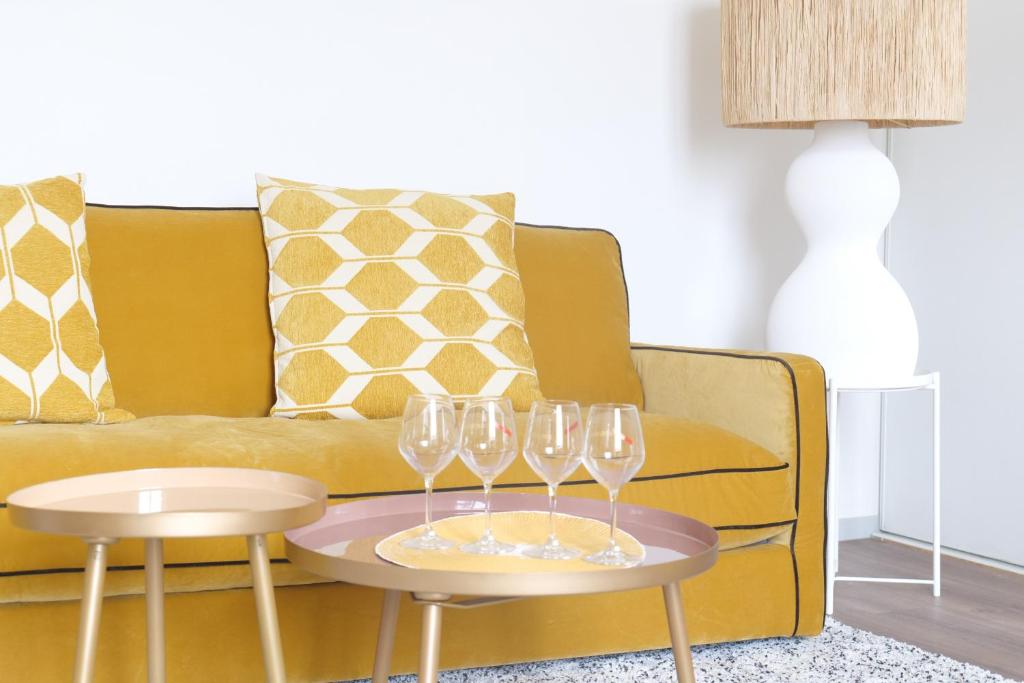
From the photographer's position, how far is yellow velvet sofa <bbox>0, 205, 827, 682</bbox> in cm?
185

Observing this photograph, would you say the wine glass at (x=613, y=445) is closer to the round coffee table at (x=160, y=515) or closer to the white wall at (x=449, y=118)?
the round coffee table at (x=160, y=515)

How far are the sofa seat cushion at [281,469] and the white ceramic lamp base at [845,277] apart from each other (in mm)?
656

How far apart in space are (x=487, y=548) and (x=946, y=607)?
1.72m

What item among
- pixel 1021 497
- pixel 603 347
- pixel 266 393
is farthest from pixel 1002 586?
pixel 266 393

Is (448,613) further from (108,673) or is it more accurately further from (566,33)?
(566,33)

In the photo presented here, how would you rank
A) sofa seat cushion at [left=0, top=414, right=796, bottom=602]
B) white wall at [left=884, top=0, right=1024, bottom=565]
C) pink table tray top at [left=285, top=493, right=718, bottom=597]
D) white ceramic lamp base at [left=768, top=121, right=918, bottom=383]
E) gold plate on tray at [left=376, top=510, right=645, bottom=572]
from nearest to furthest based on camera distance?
pink table tray top at [left=285, top=493, right=718, bottom=597], gold plate on tray at [left=376, top=510, right=645, bottom=572], sofa seat cushion at [left=0, top=414, right=796, bottom=602], white ceramic lamp base at [left=768, top=121, right=918, bottom=383], white wall at [left=884, top=0, right=1024, bottom=565]

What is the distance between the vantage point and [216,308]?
8.17 ft

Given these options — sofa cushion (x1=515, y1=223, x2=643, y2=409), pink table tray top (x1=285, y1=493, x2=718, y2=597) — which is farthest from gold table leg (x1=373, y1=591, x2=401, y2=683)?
sofa cushion (x1=515, y1=223, x2=643, y2=409)

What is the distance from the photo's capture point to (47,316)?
2207 millimetres

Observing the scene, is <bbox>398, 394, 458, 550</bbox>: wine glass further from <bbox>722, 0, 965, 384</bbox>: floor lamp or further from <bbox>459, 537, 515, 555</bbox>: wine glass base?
<bbox>722, 0, 965, 384</bbox>: floor lamp

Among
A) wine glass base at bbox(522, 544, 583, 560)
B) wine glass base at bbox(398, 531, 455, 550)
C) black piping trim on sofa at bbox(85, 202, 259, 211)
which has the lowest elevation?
wine glass base at bbox(522, 544, 583, 560)

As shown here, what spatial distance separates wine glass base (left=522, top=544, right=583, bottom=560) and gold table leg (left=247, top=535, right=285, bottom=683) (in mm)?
313

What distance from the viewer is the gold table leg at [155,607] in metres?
1.56

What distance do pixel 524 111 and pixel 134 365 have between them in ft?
4.12
